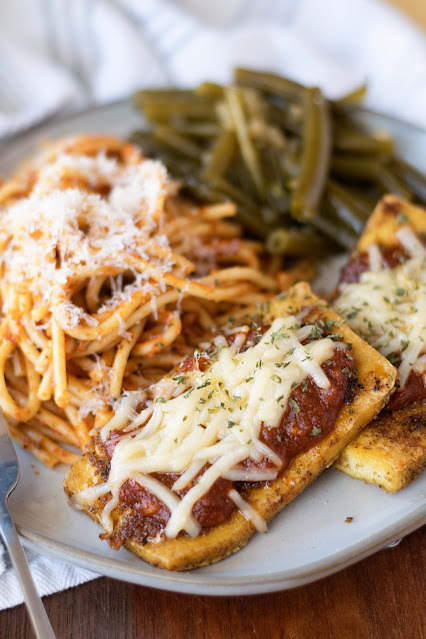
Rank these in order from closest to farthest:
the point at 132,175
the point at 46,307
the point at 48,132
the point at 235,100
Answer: the point at 46,307 < the point at 132,175 < the point at 235,100 < the point at 48,132

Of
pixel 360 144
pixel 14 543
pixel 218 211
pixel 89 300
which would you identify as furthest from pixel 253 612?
pixel 360 144

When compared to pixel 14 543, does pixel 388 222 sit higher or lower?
higher

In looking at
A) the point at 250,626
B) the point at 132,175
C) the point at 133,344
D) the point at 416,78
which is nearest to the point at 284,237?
the point at 132,175

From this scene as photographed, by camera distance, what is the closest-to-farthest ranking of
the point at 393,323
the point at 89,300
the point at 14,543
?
the point at 14,543 → the point at 393,323 → the point at 89,300

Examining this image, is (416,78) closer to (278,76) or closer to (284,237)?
(278,76)

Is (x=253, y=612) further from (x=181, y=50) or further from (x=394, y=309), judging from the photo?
(x=181, y=50)

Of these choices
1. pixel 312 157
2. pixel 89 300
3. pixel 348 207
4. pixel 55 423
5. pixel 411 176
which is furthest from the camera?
pixel 411 176
